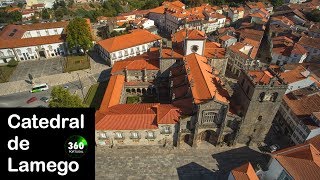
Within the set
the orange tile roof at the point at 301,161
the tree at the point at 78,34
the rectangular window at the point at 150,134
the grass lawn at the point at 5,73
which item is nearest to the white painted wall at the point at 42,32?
the grass lawn at the point at 5,73

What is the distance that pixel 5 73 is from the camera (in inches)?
3617

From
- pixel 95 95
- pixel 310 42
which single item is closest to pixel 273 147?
pixel 95 95

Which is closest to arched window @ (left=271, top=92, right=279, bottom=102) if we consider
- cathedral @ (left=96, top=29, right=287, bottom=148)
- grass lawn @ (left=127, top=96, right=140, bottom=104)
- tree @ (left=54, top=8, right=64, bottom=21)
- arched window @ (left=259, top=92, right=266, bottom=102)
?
cathedral @ (left=96, top=29, right=287, bottom=148)

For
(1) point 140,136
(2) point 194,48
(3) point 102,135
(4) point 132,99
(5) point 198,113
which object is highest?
(2) point 194,48

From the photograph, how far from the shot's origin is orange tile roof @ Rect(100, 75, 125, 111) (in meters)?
65.9

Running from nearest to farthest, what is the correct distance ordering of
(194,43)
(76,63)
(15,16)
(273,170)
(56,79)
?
(273,170) < (194,43) < (56,79) < (76,63) < (15,16)

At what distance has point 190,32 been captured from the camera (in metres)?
73.7

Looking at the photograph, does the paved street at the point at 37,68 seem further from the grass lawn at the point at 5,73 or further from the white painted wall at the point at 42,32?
the white painted wall at the point at 42,32

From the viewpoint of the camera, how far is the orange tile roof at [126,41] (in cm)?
9427

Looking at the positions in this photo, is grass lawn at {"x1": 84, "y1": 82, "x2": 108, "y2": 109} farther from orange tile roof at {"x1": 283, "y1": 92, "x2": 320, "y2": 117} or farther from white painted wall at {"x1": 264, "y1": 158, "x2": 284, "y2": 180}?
orange tile roof at {"x1": 283, "y1": 92, "x2": 320, "y2": 117}

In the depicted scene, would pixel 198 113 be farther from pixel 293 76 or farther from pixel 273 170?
pixel 293 76

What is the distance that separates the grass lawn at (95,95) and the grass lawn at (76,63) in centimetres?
1538

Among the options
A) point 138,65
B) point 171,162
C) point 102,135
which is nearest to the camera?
point 171,162

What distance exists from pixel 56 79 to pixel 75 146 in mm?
69749
